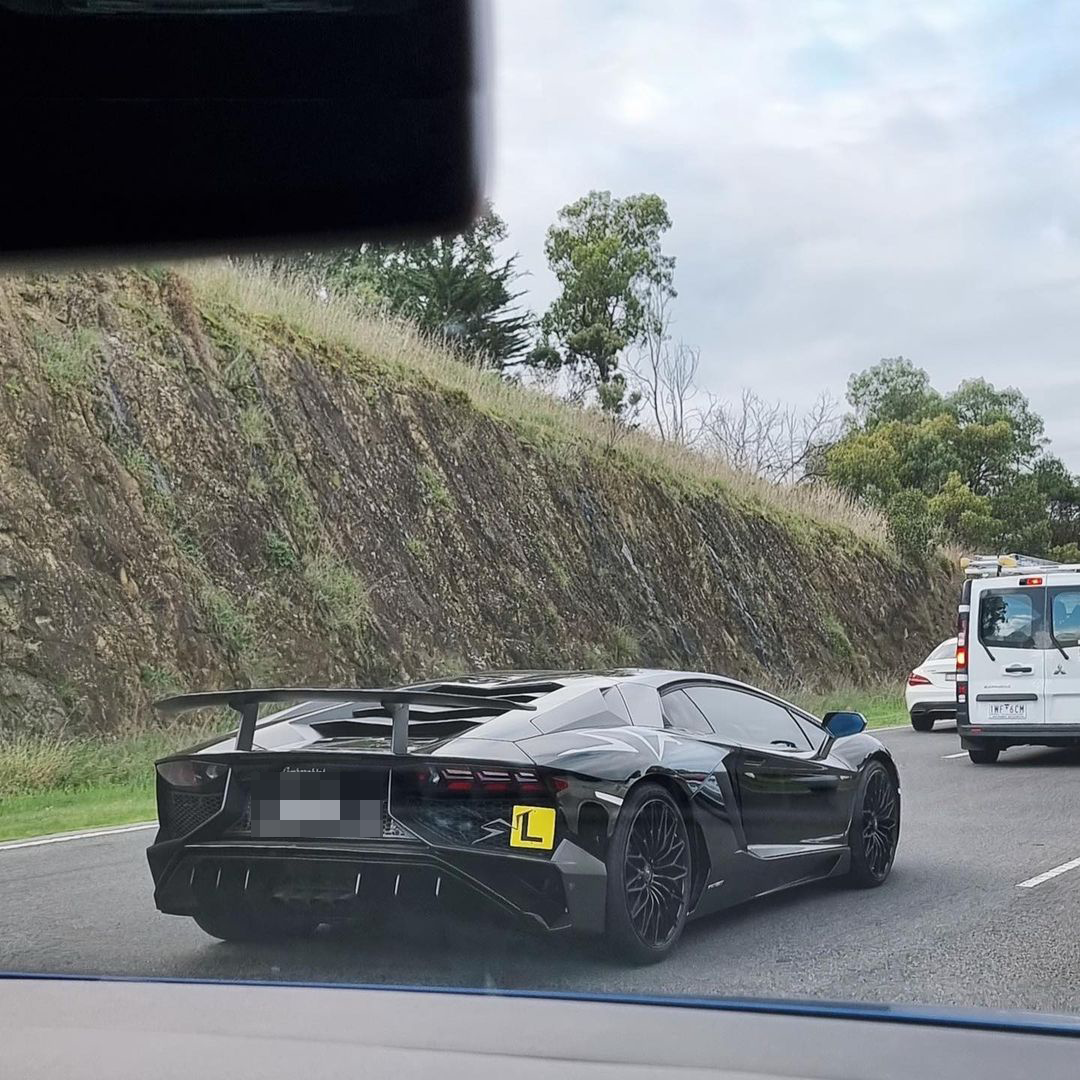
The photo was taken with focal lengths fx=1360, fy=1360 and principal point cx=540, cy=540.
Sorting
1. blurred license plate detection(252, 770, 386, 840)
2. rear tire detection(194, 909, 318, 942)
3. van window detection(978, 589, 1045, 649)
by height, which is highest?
van window detection(978, 589, 1045, 649)

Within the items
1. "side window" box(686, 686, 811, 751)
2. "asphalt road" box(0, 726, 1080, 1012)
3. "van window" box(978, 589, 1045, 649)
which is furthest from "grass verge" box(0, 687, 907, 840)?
"side window" box(686, 686, 811, 751)

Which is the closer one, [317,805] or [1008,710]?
[317,805]

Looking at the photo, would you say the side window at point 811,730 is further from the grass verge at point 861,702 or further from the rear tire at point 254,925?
the rear tire at point 254,925

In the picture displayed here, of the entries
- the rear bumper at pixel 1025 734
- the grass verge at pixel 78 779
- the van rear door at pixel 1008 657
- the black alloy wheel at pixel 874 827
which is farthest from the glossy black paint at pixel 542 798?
the van rear door at pixel 1008 657

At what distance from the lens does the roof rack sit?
708cm

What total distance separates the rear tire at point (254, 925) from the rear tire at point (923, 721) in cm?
559

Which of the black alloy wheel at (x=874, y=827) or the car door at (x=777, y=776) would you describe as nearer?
the car door at (x=777, y=776)

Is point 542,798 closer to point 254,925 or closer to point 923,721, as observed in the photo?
point 254,925

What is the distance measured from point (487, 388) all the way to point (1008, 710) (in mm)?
5582

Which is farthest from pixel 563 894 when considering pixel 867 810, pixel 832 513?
pixel 832 513

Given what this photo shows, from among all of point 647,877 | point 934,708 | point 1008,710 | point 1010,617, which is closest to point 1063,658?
point 1008,710

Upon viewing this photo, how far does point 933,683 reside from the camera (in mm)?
8594

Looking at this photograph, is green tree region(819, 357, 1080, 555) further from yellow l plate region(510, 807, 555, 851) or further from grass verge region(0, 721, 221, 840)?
grass verge region(0, 721, 221, 840)

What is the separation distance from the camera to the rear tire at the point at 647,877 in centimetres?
414
